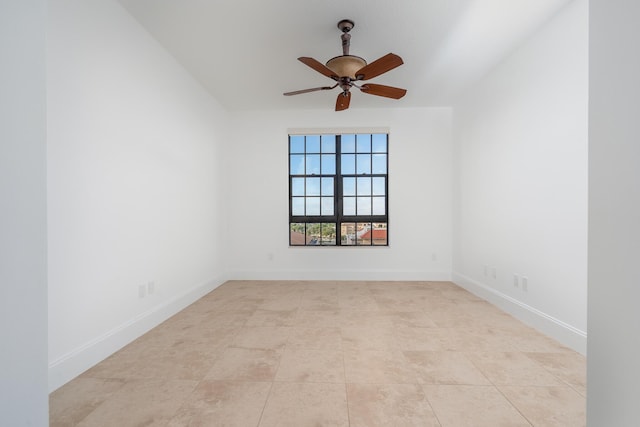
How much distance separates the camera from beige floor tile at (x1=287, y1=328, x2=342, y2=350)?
94.3 inches

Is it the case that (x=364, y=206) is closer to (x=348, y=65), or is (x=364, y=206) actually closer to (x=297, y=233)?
(x=297, y=233)

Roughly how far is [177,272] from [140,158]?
132cm

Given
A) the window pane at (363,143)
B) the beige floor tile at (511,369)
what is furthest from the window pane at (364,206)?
the beige floor tile at (511,369)

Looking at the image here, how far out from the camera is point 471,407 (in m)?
1.64

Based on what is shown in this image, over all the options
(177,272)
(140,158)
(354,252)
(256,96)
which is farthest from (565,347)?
(256,96)

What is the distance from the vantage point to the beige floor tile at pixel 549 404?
5.01ft

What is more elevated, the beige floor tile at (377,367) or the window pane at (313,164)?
the window pane at (313,164)

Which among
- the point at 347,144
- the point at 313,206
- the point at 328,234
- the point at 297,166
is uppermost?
the point at 347,144

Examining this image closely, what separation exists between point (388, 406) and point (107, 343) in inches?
81.2

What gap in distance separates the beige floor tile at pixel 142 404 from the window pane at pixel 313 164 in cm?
367

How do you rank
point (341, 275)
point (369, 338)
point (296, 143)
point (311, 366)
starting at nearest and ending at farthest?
point (311, 366), point (369, 338), point (341, 275), point (296, 143)

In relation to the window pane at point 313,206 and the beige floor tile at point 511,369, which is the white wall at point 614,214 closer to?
the beige floor tile at point 511,369

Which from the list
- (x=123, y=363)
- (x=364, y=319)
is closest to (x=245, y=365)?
(x=123, y=363)

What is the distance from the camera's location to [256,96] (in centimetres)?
430
